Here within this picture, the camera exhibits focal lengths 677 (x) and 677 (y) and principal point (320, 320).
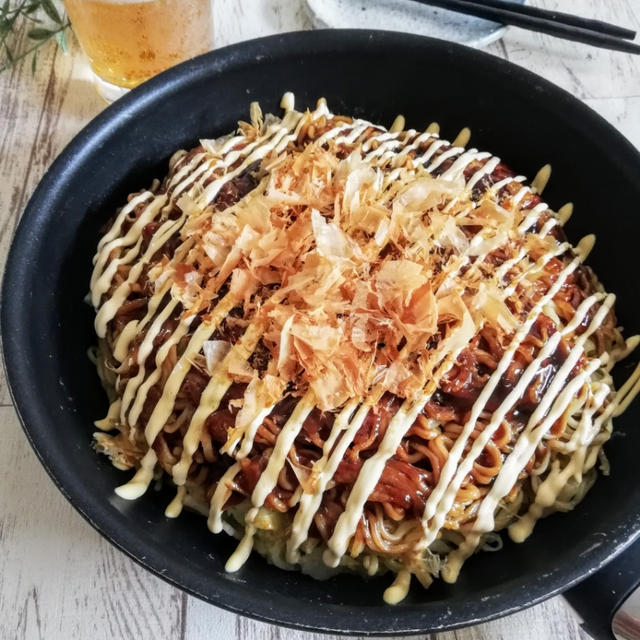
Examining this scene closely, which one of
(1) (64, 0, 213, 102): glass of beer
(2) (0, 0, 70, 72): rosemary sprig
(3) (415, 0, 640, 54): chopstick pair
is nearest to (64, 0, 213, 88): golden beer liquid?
(1) (64, 0, 213, 102): glass of beer

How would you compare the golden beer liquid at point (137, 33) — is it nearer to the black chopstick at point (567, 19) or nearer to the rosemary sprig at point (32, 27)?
the rosemary sprig at point (32, 27)

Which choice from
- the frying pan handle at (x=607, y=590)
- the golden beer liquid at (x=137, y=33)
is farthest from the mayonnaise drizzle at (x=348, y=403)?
the golden beer liquid at (x=137, y=33)

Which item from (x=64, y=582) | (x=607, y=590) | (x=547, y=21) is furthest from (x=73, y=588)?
(x=547, y=21)

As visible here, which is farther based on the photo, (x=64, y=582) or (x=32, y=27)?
(x=32, y=27)

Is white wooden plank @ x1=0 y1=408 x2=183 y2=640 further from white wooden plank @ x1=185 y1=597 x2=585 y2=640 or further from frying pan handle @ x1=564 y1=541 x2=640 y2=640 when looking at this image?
frying pan handle @ x1=564 y1=541 x2=640 y2=640

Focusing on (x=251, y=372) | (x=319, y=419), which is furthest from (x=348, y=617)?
(x=251, y=372)

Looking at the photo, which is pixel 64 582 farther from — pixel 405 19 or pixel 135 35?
pixel 405 19
